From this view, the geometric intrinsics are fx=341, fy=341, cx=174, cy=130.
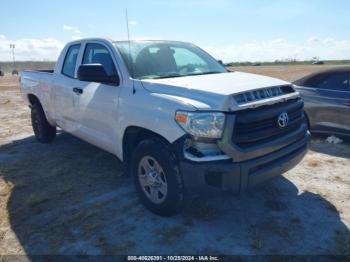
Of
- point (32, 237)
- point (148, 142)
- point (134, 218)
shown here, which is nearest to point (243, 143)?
point (148, 142)

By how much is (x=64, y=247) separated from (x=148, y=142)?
133cm

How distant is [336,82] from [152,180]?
4765 millimetres

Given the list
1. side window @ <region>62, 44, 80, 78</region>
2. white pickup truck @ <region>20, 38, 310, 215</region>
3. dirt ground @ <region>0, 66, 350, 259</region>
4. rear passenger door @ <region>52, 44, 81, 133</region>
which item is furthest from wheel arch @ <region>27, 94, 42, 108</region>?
white pickup truck @ <region>20, 38, 310, 215</region>

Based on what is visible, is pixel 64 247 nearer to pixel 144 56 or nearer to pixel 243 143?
pixel 243 143

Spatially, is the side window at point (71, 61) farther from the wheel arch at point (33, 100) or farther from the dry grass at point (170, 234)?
the dry grass at point (170, 234)

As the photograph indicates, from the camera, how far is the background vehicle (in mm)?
6457

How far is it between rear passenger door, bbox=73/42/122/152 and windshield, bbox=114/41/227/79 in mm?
255

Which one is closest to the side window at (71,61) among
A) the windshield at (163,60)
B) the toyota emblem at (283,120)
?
the windshield at (163,60)

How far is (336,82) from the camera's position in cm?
671

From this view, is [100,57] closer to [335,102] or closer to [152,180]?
[152,180]

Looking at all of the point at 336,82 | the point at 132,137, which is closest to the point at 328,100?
the point at 336,82

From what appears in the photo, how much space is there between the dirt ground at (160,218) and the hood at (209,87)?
2.93 feet

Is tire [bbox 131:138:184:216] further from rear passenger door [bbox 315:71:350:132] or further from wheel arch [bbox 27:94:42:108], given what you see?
rear passenger door [bbox 315:71:350:132]

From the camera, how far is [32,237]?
3545 millimetres
